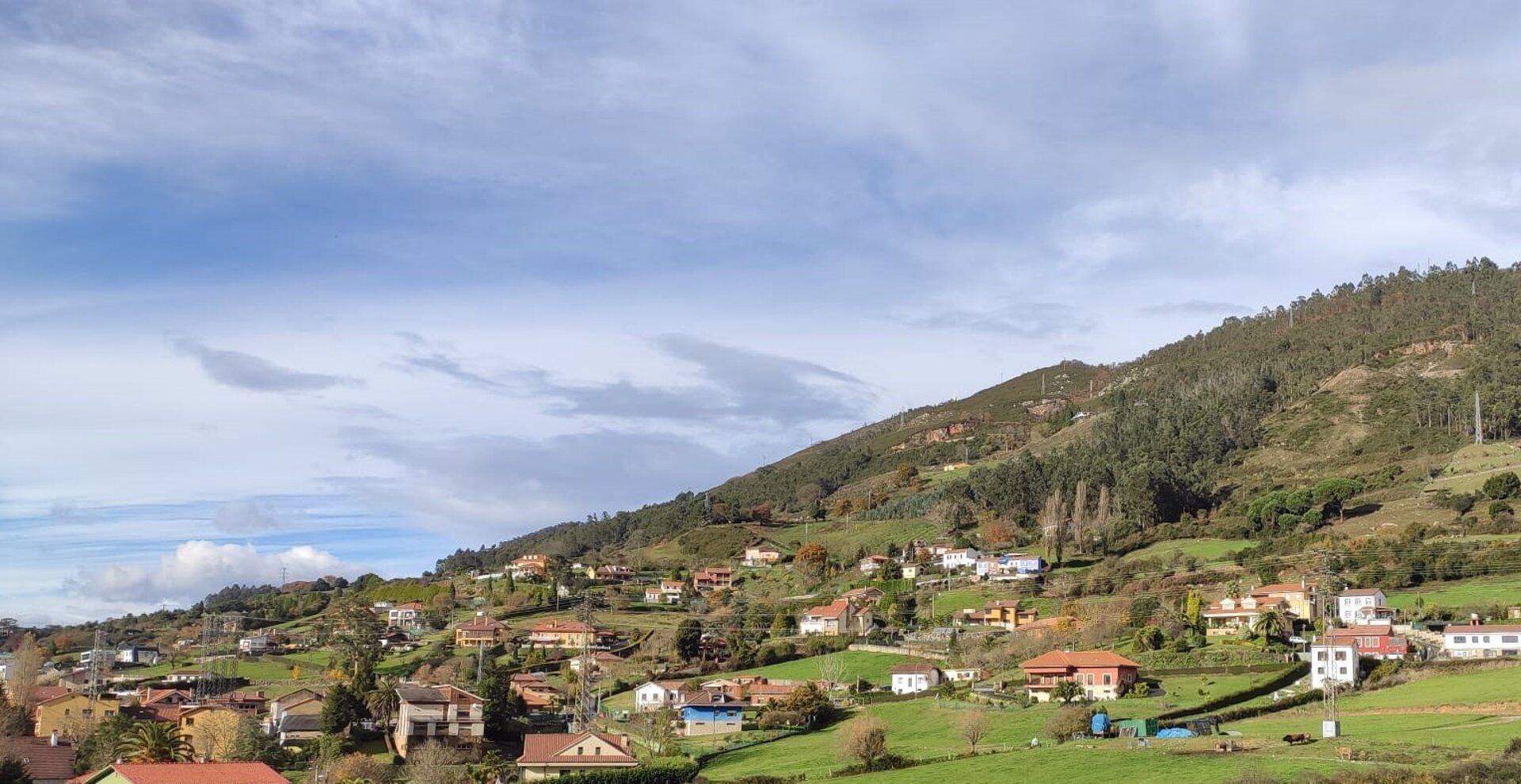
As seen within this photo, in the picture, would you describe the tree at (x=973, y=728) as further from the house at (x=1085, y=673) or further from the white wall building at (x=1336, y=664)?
the white wall building at (x=1336, y=664)

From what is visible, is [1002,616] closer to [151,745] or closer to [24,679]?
[151,745]

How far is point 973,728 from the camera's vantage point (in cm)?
5700

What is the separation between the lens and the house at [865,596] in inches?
4262

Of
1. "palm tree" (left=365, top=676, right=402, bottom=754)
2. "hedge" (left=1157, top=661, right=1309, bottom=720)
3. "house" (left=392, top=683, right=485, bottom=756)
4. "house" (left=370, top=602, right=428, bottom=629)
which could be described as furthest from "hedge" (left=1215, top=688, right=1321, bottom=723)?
"house" (left=370, top=602, right=428, bottom=629)

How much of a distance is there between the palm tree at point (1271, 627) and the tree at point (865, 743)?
28.9 m

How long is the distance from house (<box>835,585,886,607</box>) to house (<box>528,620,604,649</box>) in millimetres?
20692

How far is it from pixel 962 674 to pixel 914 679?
140 inches

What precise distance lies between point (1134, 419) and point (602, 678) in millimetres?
97263

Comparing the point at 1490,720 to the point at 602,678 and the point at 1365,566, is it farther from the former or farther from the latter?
the point at 602,678

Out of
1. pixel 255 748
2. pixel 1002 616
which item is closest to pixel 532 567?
pixel 1002 616

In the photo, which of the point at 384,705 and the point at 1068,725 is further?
the point at 384,705

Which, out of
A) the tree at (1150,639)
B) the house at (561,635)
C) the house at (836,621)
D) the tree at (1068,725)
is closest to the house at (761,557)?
the house at (561,635)

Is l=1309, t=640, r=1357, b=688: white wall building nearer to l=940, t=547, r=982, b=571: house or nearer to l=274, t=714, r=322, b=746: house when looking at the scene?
l=274, t=714, r=322, b=746: house

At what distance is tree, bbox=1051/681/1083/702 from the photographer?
6569 cm
